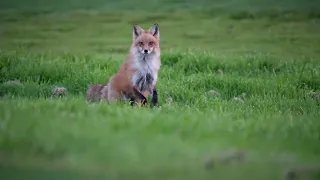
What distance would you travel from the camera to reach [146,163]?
5.23 m

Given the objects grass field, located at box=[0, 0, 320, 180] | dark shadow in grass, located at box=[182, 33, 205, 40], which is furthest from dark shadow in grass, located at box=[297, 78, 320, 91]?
dark shadow in grass, located at box=[182, 33, 205, 40]

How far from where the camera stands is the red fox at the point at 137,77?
10562 mm

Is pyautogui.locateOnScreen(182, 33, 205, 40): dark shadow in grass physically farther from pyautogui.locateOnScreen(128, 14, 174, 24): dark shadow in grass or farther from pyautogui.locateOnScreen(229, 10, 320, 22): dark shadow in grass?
pyautogui.locateOnScreen(229, 10, 320, 22): dark shadow in grass

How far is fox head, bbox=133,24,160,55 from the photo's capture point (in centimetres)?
1099

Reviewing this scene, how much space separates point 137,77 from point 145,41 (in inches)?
29.1

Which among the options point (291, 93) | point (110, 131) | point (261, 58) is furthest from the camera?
point (261, 58)

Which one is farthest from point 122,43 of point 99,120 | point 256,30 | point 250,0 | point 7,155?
point 7,155

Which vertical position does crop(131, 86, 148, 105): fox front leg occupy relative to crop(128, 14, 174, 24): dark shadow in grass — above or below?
below

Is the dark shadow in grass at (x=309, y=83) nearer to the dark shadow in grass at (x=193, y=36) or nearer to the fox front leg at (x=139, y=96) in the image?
the fox front leg at (x=139, y=96)

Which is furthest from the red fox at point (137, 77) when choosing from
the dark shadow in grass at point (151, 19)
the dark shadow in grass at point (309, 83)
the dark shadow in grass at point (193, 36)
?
the dark shadow in grass at point (151, 19)

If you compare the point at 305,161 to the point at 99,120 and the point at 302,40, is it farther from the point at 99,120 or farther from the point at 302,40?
the point at 302,40

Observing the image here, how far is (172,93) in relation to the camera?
39.0ft

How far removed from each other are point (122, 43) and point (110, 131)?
40.5 ft

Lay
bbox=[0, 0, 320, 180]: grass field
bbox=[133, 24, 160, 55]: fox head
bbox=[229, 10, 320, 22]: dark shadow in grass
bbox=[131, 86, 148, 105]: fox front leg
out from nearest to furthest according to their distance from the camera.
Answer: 1. bbox=[0, 0, 320, 180]: grass field
2. bbox=[131, 86, 148, 105]: fox front leg
3. bbox=[133, 24, 160, 55]: fox head
4. bbox=[229, 10, 320, 22]: dark shadow in grass
